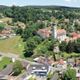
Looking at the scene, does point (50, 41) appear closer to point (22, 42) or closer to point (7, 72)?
point (22, 42)

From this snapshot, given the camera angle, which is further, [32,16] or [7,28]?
[32,16]

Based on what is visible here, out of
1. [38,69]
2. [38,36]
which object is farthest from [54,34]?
[38,69]

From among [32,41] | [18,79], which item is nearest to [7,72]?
[18,79]

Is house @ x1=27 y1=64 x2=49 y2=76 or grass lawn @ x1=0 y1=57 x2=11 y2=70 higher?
house @ x1=27 y1=64 x2=49 y2=76

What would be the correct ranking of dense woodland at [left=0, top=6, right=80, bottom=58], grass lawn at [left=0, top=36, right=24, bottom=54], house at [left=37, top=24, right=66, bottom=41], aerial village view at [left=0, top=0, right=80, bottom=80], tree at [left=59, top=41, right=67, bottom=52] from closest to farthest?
aerial village view at [left=0, top=0, right=80, bottom=80], dense woodland at [left=0, top=6, right=80, bottom=58], tree at [left=59, top=41, right=67, bottom=52], grass lawn at [left=0, top=36, right=24, bottom=54], house at [left=37, top=24, right=66, bottom=41]

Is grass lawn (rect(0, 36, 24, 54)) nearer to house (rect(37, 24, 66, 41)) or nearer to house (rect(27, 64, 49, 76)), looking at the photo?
house (rect(37, 24, 66, 41))

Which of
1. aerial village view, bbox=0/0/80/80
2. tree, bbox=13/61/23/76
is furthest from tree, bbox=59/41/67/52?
tree, bbox=13/61/23/76
